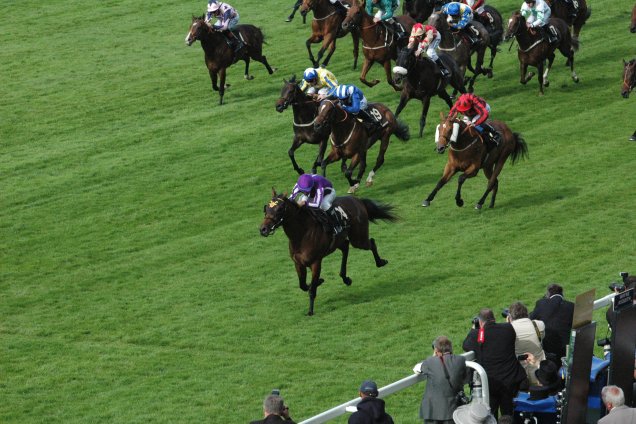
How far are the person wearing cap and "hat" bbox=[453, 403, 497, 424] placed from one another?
0.61 metres

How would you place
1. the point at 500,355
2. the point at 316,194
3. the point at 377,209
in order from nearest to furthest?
the point at 500,355 < the point at 316,194 < the point at 377,209

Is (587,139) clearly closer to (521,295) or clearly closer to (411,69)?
(411,69)

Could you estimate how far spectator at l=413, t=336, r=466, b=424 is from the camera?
34.8ft

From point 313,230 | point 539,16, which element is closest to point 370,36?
point 539,16

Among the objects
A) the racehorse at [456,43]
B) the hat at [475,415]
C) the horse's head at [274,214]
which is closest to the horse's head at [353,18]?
the racehorse at [456,43]

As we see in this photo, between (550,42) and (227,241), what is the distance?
372 inches

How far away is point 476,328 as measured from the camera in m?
11.6

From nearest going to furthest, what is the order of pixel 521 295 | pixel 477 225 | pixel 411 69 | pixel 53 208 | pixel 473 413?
1. pixel 473 413
2. pixel 521 295
3. pixel 477 225
4. pixel 53 208
5. pixel 411 69

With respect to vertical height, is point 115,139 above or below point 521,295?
below

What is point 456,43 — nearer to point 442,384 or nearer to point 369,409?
point 442,384

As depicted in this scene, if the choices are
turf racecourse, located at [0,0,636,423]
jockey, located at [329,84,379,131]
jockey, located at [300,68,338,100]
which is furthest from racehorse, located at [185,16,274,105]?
jockey, located at [329,84,379,131]

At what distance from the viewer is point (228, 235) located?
2100 cm

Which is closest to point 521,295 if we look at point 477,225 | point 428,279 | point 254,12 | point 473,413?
point 428,279

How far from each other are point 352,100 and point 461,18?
244 inches
